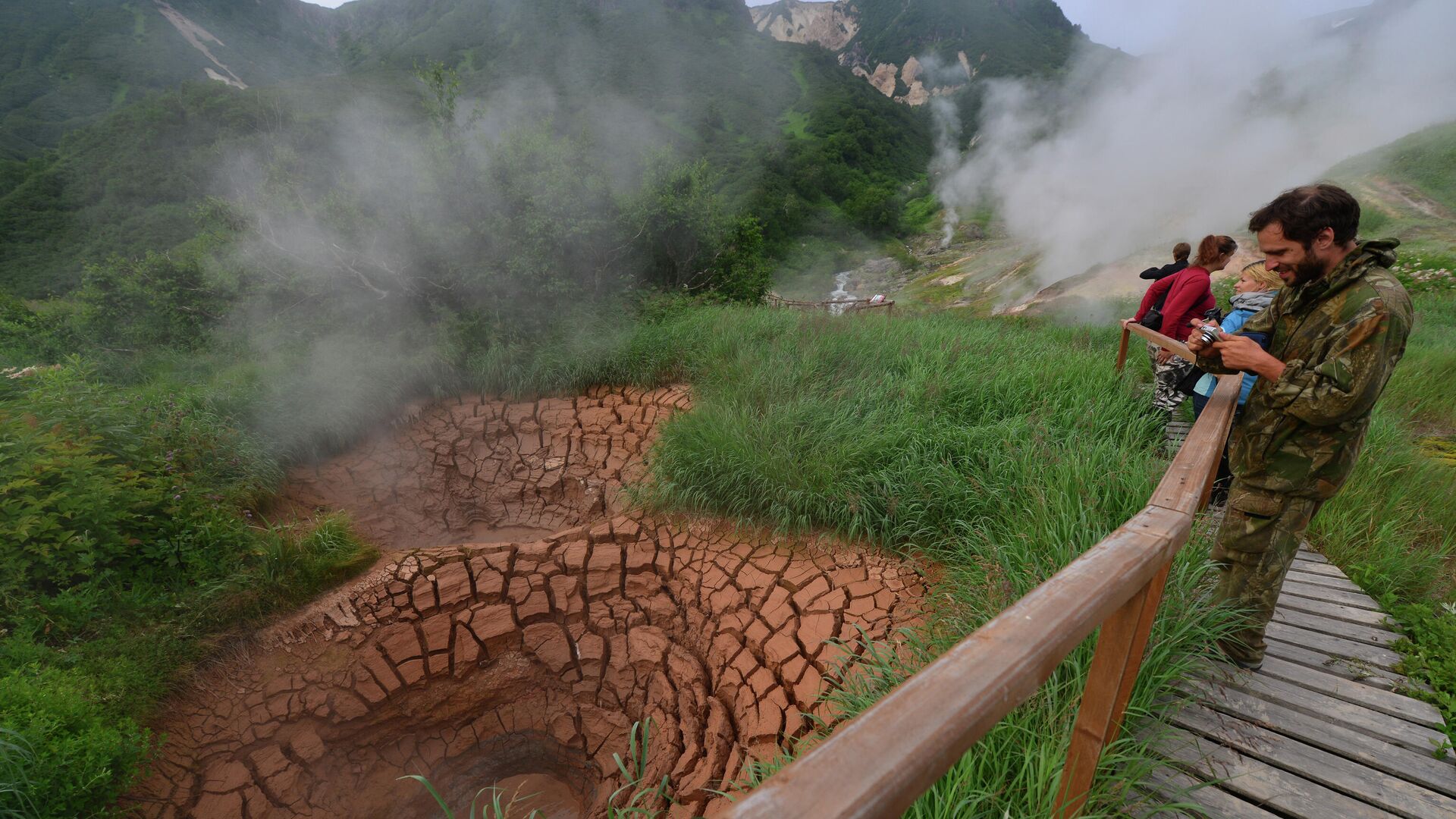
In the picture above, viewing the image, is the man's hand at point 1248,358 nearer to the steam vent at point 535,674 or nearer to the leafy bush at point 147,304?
the steam vent at point 535,674

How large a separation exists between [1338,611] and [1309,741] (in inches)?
35.9

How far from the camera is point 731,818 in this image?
1.38 feet

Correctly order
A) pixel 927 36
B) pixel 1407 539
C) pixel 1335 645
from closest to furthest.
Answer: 1. pixel 1335 645
2. pixel 1407 539
3. pixel 927 36

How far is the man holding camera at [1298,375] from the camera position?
142 cm

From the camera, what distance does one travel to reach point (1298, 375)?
4.98 feet

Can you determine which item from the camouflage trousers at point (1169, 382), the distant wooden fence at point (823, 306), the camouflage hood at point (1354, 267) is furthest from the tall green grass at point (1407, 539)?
the distant wooden fence at point (823, 306)

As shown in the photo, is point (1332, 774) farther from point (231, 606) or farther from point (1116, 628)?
point (231, 606)

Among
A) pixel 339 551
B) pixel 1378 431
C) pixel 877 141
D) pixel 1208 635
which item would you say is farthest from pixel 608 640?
pixel 877 141

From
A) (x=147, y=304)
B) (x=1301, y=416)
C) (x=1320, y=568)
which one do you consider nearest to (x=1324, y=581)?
(x=1320, y=568)

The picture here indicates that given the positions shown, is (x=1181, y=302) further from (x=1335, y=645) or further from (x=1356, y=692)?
(x=1356, y=692)

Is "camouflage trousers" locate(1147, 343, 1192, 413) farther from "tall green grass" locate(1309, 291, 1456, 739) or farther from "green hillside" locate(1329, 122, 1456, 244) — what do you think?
"green hillside" locate(1329, 122, 1456, 244)

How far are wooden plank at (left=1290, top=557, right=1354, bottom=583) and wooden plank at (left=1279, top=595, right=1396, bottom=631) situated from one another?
24 cm

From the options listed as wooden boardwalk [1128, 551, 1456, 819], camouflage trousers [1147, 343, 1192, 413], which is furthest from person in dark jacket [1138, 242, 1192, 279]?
wooden boardwalk [1128, 551, 1456, 819]

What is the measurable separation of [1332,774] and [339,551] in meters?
4.79
